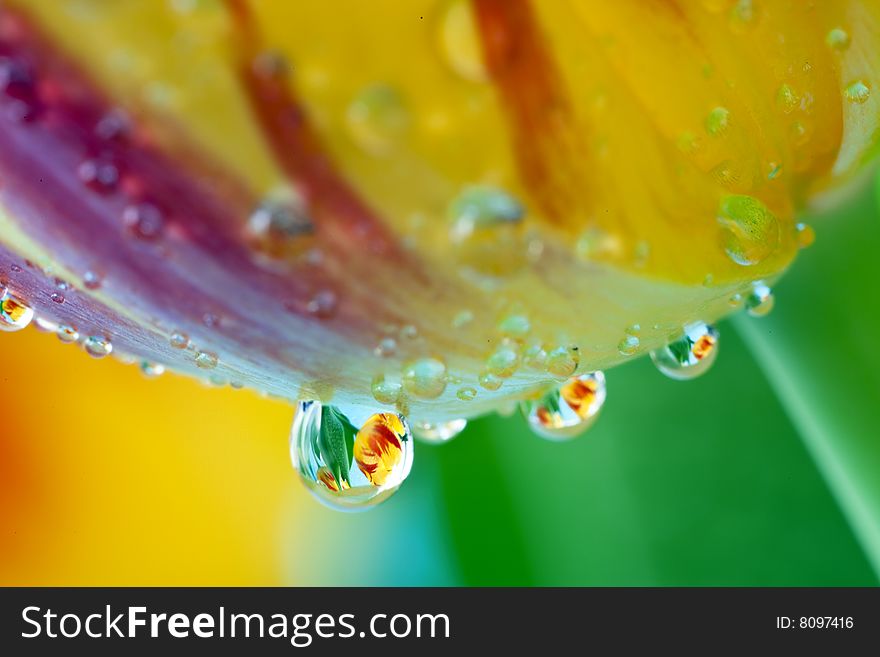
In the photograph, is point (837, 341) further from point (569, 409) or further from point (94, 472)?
point (94, 472)

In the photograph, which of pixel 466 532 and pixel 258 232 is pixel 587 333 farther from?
pixel 466 532

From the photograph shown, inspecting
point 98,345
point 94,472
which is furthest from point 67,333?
point 94,472

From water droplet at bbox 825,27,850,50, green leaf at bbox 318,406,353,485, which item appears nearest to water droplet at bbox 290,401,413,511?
green leaf at bbox 318,406,353,485

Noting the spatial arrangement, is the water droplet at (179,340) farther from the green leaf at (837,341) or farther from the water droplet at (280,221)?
the green leaf at (837,341)

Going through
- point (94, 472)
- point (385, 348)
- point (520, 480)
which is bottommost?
point (385, 348)

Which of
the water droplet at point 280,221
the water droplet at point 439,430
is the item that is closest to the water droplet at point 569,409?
the water droplet at point 439,430

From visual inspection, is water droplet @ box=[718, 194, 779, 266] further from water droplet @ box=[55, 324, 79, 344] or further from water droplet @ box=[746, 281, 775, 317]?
water droplet @ box=[55, 324, 79, 344]
